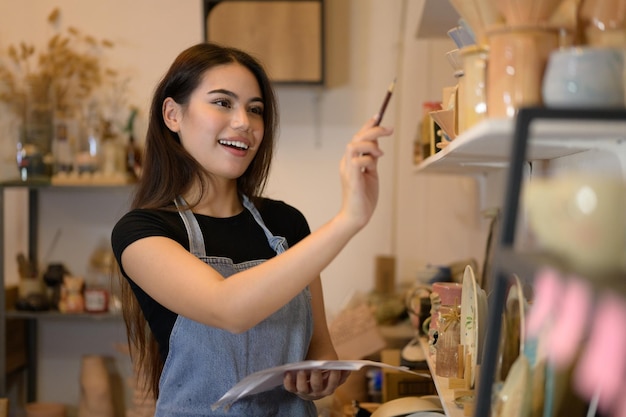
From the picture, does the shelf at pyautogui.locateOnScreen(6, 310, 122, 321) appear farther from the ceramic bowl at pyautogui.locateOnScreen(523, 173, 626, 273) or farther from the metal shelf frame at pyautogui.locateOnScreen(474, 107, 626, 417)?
the ceramic bowl at pyautogui.locateOnScreen(523, 173, 626, 273)

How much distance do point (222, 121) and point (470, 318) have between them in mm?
735

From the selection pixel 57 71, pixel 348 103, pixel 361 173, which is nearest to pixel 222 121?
pixel 361 173

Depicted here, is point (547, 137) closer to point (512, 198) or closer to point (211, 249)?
point (512, 198)

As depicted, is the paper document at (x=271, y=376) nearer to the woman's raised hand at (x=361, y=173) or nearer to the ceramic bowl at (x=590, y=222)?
the woman's raised hand at (x=361, y=173)

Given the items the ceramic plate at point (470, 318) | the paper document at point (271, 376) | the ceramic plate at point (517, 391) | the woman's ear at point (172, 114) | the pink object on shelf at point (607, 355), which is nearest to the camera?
the pink object on shelf at point (607, 355)

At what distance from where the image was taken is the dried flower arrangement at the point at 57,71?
363cm

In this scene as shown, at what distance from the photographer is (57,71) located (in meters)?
3.66

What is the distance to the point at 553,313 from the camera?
0.93 metres

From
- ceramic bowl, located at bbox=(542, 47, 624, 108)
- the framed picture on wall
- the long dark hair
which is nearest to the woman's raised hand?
ceramic bowl, located at bbox=(542, 47, 624, 108)

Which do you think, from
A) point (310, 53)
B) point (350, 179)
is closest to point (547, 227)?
point (350, 179)

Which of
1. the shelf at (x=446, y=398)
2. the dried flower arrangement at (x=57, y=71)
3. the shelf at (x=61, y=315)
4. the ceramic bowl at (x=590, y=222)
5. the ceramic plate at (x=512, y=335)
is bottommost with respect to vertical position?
the shelf at (x=61, y=315)

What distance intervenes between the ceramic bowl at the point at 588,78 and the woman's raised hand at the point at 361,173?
1.11 ft

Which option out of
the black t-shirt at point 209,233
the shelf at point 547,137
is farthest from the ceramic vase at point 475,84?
the black t-shirt at point 209,233

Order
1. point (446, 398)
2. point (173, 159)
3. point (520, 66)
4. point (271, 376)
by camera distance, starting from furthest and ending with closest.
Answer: point (173, 159)
point (446, 398)
point (271, 376)
point (520, 66)
